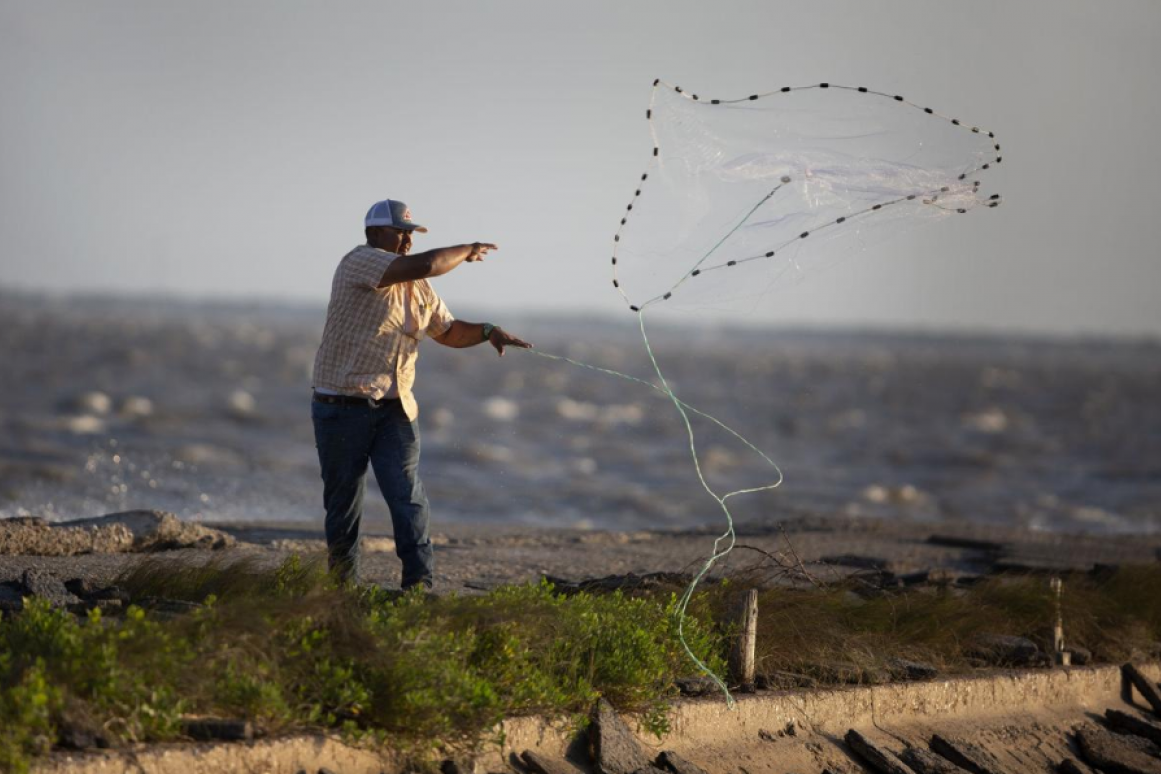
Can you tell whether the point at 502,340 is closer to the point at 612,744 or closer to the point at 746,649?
the point at 746,649

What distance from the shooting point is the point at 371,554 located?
449 inches

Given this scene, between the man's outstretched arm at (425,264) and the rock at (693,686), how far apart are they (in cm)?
240

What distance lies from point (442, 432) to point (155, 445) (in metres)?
12.4

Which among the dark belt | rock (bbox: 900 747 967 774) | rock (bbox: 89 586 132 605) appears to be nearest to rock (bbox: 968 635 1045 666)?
rock (bbox: 900 747 967 774)

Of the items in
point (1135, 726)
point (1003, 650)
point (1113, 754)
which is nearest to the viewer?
point (1113, 754)

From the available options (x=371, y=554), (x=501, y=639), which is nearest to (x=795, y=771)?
(x=501, y=639)

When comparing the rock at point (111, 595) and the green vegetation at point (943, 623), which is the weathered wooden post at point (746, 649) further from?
the rock at point (111, 595)

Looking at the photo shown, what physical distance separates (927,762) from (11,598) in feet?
15.9

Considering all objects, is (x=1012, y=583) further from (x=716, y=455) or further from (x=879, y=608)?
(x=716, y=455)

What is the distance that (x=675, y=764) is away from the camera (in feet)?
22.6

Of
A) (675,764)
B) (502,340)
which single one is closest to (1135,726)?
(675,764)

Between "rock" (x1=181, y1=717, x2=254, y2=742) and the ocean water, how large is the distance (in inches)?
344

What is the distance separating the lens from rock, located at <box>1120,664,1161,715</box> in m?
9.87

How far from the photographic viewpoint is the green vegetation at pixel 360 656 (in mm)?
5625
